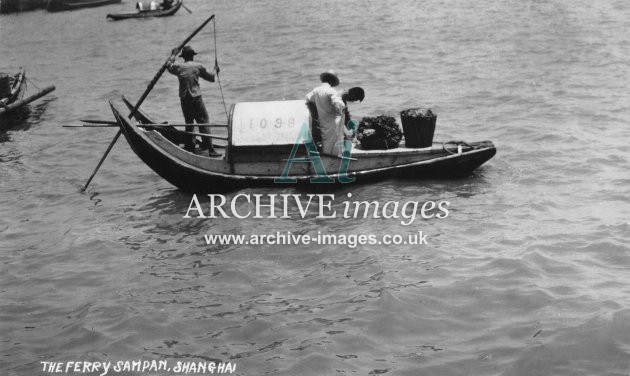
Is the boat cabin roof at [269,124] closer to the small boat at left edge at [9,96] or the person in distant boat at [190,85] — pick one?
the person in distant boat at [190,85]

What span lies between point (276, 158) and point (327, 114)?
1.01 metres

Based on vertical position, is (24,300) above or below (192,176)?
below

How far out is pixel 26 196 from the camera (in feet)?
37.5

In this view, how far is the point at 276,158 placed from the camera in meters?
9.95

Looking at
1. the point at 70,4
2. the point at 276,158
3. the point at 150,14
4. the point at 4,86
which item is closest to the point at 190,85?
the point at 276,158

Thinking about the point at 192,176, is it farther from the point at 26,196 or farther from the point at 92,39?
the point at 92,39

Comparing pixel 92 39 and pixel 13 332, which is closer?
pixel 13 332

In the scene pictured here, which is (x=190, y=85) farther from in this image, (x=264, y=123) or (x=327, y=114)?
(x=327, y=114)

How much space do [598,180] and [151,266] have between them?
670 centimetres

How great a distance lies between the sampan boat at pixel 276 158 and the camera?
9.76 m

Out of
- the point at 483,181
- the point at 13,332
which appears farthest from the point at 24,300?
the point at 483,181

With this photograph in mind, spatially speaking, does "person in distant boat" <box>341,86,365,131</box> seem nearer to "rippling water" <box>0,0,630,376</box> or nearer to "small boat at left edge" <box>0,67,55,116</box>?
"rippling water" <box>0,0,630,376</box>

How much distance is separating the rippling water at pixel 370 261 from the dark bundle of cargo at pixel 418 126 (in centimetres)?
64

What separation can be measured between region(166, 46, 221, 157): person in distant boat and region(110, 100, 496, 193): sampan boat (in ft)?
2.74
